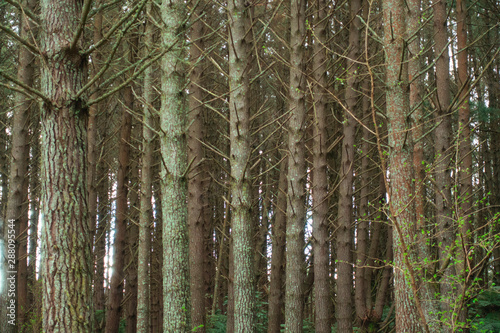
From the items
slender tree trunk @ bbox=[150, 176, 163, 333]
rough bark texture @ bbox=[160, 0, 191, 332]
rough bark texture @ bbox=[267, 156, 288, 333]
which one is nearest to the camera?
rough bark texture @ bbox=[160, 0, 191, 332]

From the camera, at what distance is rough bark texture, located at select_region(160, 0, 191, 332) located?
18.1 ft

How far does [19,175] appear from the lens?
27.9 ft

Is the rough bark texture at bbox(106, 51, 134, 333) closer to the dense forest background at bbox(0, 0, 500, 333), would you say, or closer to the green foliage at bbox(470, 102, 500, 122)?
the dense forest background at bbox(0, 0, 500, 333)

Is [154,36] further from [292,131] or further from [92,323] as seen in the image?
[92,323]

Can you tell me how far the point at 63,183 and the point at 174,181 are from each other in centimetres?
188

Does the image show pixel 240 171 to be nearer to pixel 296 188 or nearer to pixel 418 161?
pixel 296 188

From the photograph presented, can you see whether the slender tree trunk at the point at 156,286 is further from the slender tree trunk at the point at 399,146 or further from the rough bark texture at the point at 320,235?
the slender tree trunk at the point at 399,146

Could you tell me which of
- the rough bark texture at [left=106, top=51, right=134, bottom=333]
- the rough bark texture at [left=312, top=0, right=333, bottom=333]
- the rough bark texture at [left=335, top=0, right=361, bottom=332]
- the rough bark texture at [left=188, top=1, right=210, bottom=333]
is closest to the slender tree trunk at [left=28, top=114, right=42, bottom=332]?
the rough bark texture at [left=106, top=51, right=134, bottom=333]

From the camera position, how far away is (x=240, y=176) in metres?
6.49

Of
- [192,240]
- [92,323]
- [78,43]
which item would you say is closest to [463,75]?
[192,240]

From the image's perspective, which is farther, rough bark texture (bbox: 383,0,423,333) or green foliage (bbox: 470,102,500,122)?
green foliage (bbox: 470,102,500,122)

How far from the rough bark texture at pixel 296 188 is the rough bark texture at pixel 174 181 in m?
2.23

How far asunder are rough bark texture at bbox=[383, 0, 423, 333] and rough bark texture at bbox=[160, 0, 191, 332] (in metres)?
2.57

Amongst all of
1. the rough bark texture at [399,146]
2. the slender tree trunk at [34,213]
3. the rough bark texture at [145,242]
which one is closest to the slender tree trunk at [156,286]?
the slender tree trunk at [34,213]
